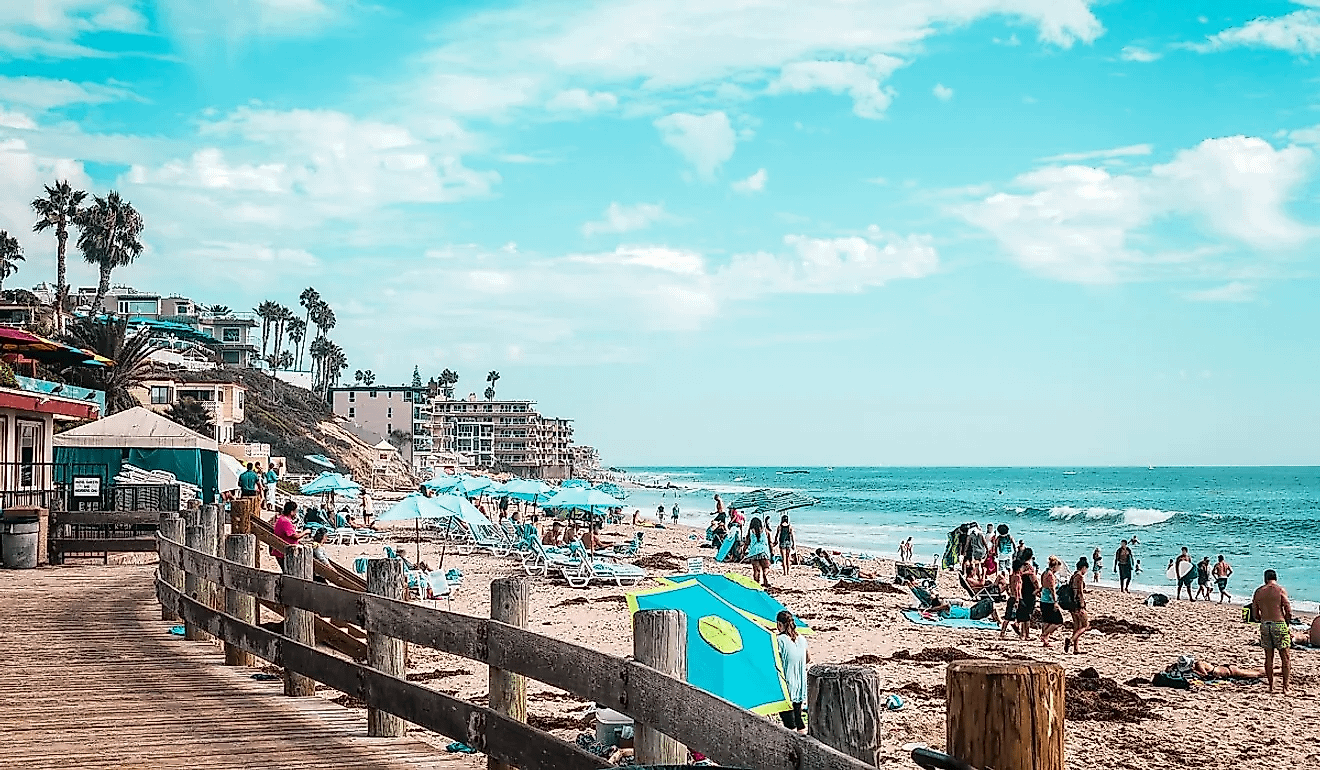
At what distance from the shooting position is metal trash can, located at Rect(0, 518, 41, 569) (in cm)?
1562

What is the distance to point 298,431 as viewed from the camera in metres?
94.9

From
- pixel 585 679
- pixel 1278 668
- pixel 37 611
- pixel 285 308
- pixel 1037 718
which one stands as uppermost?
pixel 285 308

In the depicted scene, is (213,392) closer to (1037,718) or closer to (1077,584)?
(1077,584)

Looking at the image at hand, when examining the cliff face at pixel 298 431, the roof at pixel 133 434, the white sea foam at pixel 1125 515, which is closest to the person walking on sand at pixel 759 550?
the roof at pixel 133 434

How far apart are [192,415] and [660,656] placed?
6431cm

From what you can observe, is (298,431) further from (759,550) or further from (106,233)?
(759,550)

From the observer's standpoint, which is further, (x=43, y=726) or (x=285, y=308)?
(x=285, y=308)

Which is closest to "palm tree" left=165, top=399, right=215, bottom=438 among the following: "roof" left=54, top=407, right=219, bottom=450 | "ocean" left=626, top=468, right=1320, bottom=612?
"ocean" left=626, top=468, right=1320, bottom=612

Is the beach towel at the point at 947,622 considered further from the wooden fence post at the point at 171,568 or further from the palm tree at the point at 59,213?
the palm tree at the point at 59,213

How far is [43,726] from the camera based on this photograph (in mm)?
6504

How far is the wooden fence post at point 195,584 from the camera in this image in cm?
954

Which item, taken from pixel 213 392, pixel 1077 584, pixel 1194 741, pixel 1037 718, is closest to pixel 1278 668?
pixel 1077 584

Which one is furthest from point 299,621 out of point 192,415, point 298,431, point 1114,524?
point 298,431

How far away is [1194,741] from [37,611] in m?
11.5
